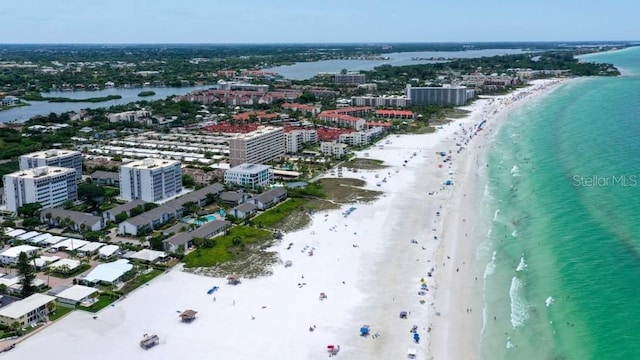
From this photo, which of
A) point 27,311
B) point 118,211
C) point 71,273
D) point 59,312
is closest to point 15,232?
point 118,211

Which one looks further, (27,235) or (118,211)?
(118,211)

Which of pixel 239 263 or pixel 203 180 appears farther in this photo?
pixel 203 180

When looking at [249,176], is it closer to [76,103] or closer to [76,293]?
[76,293]

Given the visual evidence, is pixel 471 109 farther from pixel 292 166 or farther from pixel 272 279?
pixel 272 279

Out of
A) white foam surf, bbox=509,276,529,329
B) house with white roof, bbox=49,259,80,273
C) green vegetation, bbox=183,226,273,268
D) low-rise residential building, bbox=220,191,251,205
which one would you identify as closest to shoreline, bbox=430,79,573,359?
white foam surf, bbox=509,276,529,329

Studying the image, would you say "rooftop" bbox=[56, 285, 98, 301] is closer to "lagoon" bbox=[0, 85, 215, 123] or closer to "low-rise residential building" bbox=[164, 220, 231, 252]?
"low-rise residential building" bbox=[164, 220, 231, 252]

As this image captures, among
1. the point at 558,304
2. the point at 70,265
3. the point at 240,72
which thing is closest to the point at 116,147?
the point at 70,265
